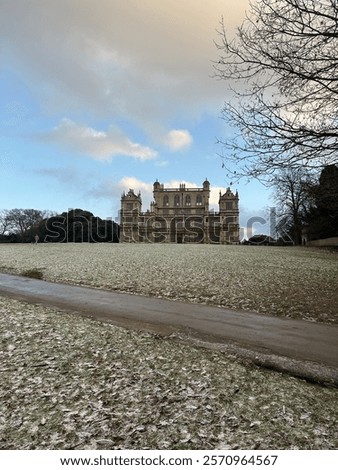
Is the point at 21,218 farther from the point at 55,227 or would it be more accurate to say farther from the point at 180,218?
the point at 180,218

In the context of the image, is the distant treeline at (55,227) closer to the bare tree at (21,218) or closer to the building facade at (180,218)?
the bare tree at (21,218)

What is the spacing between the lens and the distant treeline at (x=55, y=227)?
252ft

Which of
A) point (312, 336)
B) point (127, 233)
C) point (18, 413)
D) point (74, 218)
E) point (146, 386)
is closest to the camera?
point (18, 413)

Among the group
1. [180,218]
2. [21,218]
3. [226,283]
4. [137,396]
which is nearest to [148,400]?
[137,396]

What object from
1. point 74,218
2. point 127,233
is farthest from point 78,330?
point 127,233

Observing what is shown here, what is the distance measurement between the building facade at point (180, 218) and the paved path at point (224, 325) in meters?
86.2

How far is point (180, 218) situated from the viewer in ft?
370

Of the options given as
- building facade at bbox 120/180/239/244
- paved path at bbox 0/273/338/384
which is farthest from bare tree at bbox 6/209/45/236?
paved path at bbox 0/273/338/384

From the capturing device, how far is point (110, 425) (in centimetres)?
421

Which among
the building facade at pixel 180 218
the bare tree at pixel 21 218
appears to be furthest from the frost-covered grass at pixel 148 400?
the building facade at pixel 180 218

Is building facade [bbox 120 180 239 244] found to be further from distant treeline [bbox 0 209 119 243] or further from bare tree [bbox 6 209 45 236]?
bare tree [bbox 6 209 45 236]

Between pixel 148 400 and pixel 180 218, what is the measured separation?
10830 cm
